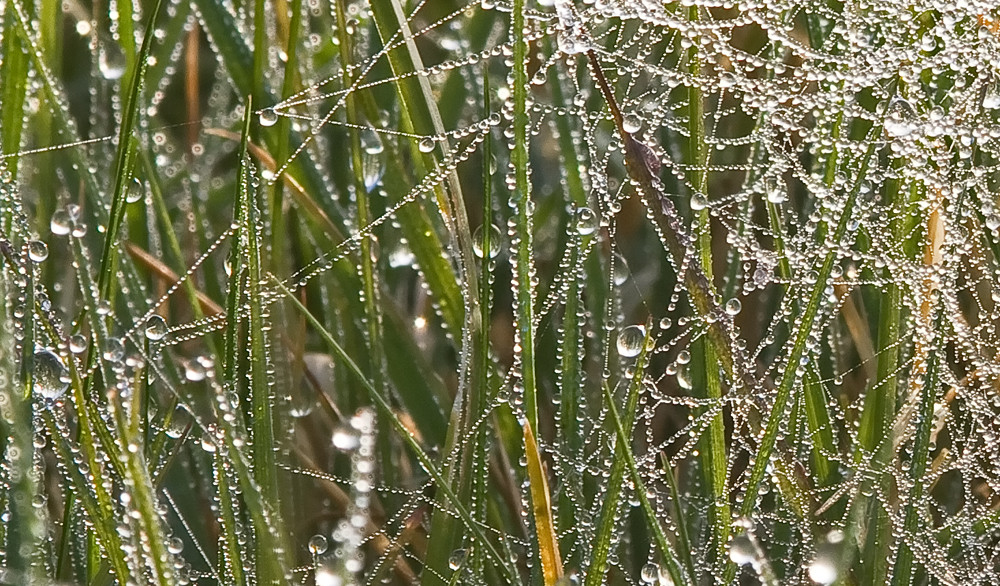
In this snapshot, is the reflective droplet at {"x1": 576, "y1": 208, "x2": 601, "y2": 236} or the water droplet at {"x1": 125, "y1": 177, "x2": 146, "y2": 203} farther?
the water droplet at {"x1": 125, "y1": 177, "x2": 146, "y2": 203}

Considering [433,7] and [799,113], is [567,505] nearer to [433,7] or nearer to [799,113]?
[799,113]

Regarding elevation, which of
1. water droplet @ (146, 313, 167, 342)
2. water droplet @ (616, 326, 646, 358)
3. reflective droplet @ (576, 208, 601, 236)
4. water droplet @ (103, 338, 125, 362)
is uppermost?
reflective droplet @ (576, 208, 601, 236)

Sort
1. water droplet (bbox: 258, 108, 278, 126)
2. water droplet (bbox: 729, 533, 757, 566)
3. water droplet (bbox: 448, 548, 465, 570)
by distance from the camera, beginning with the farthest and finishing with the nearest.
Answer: water droplet (bbox: 258, 108, 278, 126) → water droplet (bbox: 448, 548, 465, 570) → water droplet (bbox: 729, 533, 757, 566)

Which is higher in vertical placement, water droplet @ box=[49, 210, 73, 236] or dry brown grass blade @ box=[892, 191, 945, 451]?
water droplet @ box=[49, 210, 73, 236]

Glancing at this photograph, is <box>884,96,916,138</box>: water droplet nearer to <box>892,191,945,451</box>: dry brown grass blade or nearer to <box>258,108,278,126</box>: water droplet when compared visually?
<box>892,191,945,451</box>: dry brown grass blade

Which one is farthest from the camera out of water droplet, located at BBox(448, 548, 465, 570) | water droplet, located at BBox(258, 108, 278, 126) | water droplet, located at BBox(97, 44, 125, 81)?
water droplet, located at BBox(97, 44, 125, 81)

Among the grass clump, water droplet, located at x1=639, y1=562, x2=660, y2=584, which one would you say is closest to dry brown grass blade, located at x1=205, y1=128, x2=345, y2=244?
the grass clump

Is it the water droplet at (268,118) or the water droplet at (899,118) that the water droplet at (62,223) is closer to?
the water droplet at (268,118)

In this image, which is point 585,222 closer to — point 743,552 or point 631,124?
point 631,124
